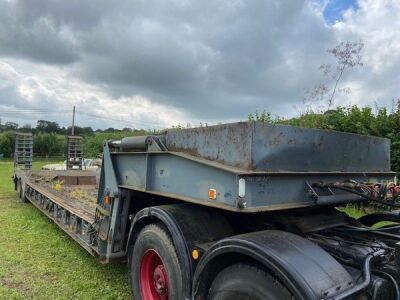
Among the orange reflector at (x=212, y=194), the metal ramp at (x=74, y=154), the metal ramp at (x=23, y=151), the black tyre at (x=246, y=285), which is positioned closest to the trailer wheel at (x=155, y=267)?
the black tyre at (x=246, y=285)

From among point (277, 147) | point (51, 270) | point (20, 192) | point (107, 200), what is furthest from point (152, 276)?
point (20, 192)

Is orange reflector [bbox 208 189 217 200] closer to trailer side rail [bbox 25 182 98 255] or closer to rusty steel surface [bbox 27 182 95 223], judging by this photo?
trailer side rail [bbox 25 182 98 255]

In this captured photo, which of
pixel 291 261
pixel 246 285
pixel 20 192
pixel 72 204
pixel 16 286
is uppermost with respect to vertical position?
pixel 291 261

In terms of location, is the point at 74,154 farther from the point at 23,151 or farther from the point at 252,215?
the point at 252,215

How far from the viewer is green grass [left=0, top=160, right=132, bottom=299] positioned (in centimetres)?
446

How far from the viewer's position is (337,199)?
2990 millimetres

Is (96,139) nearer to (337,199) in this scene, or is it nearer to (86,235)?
(86,235)

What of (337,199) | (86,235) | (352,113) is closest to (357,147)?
(337,199)

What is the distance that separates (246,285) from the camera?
237 cm

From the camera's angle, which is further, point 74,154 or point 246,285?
point 74,154

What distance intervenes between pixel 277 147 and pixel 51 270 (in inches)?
152

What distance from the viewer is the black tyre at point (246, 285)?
7.27 feet

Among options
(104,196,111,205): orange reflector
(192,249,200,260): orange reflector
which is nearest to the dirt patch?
(104,196,111,205): orange reflector

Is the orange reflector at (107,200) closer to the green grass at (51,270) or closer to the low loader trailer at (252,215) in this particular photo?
the low loader trailer at (252,215)
